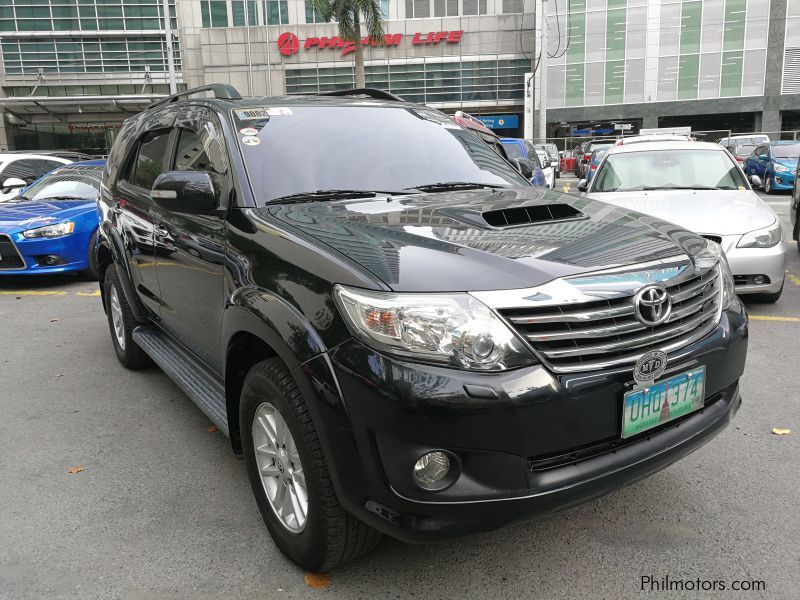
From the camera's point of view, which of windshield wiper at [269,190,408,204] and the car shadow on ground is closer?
→ windshield wiper at [269,190,408,204]

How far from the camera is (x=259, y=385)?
2.46 metres

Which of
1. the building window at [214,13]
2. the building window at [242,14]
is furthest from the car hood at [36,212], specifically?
the building window at [214,13]

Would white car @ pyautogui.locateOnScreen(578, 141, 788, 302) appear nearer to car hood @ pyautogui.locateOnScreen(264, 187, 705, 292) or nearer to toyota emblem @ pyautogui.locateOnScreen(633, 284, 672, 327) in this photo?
car hood @ pyautogui.locateOnScreen(264, 187, 705, 292)

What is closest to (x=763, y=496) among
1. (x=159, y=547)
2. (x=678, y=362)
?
(x=678, y=362)

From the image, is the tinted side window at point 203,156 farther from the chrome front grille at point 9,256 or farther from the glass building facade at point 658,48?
the glass building facade at point 658,48

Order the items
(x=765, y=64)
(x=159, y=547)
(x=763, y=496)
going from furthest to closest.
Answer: (x=765, y=64)
(x=763, y=496)
(x=159, y=547)

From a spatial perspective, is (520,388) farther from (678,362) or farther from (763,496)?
(763,496)

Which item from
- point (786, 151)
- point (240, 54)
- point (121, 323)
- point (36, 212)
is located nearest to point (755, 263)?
point (121, 323)

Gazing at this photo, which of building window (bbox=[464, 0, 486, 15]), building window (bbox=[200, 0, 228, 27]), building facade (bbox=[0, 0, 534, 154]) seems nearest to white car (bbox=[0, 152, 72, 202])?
building facade (bbox=[0, 0, 534, 154])

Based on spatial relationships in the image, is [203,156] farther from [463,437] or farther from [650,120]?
[650,120]

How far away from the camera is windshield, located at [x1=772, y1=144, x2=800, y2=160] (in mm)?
19156

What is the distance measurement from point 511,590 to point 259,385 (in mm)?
1175

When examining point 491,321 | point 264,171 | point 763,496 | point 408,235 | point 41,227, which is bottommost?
point 763,496

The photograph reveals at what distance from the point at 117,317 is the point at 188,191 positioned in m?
2.55
